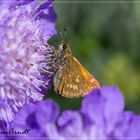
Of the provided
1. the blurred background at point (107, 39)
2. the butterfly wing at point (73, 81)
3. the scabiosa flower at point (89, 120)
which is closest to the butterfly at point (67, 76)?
A: the butterfly wing at point (73, 81)

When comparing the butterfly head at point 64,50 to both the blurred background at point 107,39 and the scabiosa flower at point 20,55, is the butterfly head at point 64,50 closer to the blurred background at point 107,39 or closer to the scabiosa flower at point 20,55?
the scabiosa flower at point 20,55

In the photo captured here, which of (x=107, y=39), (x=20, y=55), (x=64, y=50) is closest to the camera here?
A: (x=20, y=55)

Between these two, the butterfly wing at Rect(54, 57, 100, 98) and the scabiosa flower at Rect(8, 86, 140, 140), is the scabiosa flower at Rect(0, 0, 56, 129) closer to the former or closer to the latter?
the butterfly wing at Rect(54, 57, 100, 98)

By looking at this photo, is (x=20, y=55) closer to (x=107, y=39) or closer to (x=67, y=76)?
(x=67, y=76)

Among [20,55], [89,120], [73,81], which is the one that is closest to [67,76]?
[73,81]

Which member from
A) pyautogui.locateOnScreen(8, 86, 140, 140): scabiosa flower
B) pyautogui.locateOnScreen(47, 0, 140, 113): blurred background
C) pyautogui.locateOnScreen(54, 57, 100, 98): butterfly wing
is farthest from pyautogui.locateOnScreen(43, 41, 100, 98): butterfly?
pyautogui.locateOnScreen(47, 0, 140, 113): blurred background

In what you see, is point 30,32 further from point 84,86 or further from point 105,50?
point 105,50

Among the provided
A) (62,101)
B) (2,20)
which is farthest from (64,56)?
(62,101)
